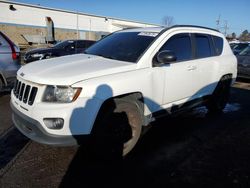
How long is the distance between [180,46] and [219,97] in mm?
2204

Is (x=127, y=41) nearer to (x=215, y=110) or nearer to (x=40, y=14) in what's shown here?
(x=215, y=110)

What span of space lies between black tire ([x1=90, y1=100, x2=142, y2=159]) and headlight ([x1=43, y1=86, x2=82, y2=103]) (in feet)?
1.56

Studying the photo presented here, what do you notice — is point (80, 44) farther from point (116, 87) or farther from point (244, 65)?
point (116, 87)

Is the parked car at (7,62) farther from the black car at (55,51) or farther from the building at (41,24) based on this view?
the building at (41,24)

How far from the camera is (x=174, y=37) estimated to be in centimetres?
441

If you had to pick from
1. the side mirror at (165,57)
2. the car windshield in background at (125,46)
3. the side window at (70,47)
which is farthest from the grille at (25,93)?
the side window at (70,47)

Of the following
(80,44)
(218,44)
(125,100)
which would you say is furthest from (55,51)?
(125,100)

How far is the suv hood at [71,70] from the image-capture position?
123 inches

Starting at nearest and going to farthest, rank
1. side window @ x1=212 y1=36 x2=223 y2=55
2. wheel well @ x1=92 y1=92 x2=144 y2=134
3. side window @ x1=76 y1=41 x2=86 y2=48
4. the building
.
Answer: wheel well @ x1=92 y1=92 x2=144 y2=134 → side window @ x1=212 y1=36 x2=223 y2=55 → side window @ x1=76 y1=41 x2=86 y2=48 → the building

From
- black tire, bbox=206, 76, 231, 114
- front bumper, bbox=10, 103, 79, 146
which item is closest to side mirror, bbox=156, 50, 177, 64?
front bumper, bbox=10, 103, 79, 146

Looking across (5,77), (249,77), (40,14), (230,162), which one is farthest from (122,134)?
(40,14)

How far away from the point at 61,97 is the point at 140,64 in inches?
50.3

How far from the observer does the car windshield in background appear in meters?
4.01

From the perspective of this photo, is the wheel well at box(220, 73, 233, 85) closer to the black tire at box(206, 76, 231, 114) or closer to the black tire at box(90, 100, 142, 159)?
the black tire at box(206, 76, 231, 114)
